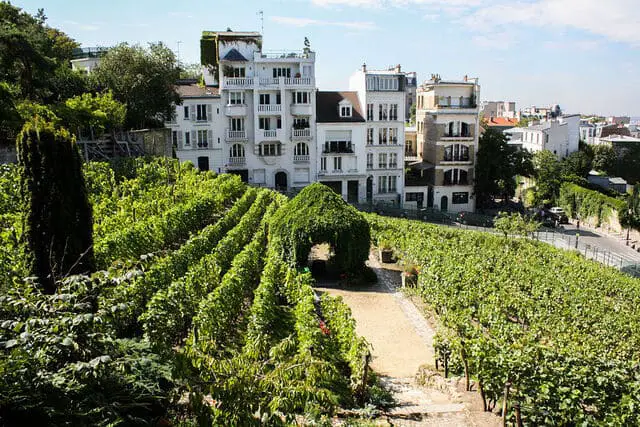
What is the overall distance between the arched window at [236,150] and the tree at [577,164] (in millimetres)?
35020

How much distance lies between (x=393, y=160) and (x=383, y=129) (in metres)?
3.00

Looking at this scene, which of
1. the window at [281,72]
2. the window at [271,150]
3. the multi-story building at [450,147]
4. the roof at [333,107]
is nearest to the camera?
the window at [281,72]

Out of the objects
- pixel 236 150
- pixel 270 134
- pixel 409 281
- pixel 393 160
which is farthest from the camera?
pixel 393 160

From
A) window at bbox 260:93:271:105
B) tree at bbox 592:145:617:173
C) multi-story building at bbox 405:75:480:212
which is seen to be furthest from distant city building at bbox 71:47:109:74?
tree at bbox 592:145:617:173

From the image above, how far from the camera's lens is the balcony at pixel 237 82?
49.5 metres

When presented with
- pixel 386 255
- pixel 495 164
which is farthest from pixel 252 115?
pixel 386 255

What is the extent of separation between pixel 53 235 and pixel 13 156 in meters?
20.6

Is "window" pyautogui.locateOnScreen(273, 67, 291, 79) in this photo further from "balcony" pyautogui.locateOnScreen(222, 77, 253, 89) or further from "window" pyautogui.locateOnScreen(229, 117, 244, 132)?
"window" pyautogui.locateOnScreen(229, 117, 244, 132)

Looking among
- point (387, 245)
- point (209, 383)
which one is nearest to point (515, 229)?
point (387, 245)

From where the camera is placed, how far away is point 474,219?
52562 mm

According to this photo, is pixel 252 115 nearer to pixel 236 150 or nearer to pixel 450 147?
pixel 236 150

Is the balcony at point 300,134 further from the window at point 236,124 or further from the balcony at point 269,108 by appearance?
the window at point 236,124

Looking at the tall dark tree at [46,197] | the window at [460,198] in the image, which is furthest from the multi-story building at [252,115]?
the tall dark tree at [46,197]

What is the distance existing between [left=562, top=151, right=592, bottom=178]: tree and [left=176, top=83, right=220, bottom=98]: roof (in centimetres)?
3787
